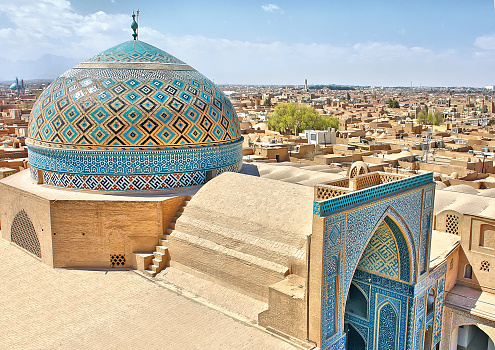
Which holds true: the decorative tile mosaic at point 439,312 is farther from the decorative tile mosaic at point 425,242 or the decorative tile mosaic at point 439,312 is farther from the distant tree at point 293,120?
the distant tree at point 293,120

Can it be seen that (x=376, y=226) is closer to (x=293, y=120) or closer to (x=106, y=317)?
(x=106, y=317)

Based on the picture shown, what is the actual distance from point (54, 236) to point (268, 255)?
3.56 m

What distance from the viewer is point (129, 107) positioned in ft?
27.5

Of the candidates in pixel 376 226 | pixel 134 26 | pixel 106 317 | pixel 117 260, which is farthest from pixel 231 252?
pixel 134 26

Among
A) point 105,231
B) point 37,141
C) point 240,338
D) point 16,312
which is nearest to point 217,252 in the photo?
point 240,338

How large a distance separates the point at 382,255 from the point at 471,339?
2.92 m

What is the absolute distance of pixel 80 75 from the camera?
895cm

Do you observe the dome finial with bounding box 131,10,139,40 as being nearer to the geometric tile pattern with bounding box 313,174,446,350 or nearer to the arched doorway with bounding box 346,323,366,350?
the geometric tile pattern with bounding box 313,174,446,350

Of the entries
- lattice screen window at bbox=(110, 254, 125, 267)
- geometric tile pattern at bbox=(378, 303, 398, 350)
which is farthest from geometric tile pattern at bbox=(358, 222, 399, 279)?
lattice screen window at bbox=(110, 254, 125, 267)

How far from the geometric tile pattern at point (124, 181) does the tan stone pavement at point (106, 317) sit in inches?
57.0

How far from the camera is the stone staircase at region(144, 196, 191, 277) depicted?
7.58m

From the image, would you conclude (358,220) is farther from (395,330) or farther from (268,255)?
(395,330)

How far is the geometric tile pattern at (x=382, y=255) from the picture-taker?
7012mm

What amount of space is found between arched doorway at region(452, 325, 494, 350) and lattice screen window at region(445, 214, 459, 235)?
5.25ft
